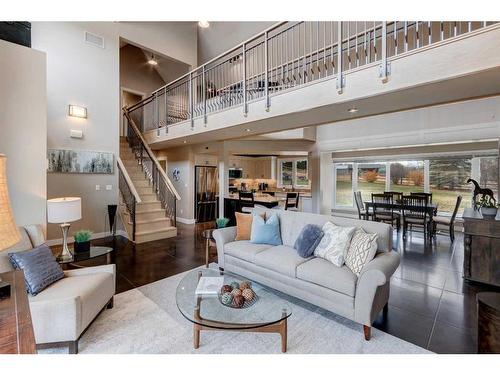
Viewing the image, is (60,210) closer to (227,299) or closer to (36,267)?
(36,267)

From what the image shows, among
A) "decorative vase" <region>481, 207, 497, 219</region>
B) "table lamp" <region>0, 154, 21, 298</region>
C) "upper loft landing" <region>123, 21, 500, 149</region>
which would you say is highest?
"upper loft landing" <region>123, 21, 500, 149</region>

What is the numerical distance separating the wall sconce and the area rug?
4.67m

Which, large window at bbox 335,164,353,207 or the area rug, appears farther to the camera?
large window at bbox 335,164,353,207

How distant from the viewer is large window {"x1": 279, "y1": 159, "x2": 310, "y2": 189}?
35.4ft

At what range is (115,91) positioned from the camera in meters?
5.99

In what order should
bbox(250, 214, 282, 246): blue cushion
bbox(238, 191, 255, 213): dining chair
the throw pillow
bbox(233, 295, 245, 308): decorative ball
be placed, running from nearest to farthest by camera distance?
bbox(233, 295, 245, 308): decorative ball, bbox(250, 214, 282, 246): blue cushion, the throw pillow, bbox(238, 191, 255, 213): dining chair

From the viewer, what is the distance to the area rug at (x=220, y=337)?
2029 mm

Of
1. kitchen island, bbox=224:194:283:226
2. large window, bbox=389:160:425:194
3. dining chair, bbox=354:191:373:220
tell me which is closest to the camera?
dining chair, bbox=354:191:373:220

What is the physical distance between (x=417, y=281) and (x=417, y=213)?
3077mm

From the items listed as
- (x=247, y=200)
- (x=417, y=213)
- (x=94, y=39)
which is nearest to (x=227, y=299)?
(x=247, y=200)

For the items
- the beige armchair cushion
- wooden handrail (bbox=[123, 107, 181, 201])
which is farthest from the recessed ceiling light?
the beige armchair cushion

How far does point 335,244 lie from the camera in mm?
2703

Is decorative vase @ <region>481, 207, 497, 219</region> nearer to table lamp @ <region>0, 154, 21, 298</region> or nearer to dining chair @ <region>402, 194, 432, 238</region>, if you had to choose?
dining chair @ <region>402, 194, 432, 238</region>

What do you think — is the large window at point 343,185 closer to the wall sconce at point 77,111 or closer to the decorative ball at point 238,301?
the decorative ball at point 238,301
